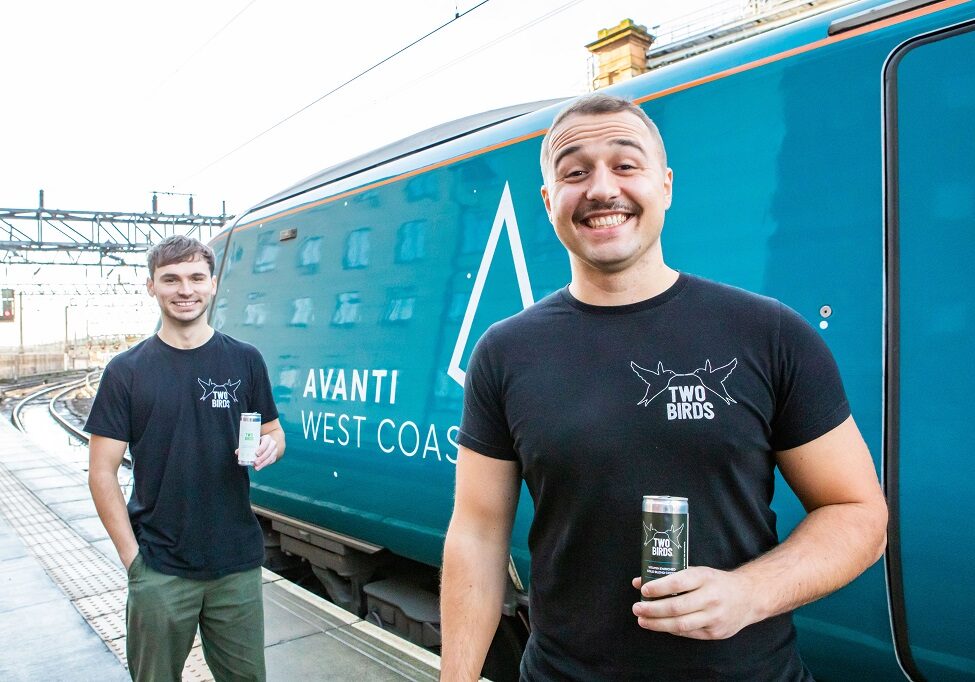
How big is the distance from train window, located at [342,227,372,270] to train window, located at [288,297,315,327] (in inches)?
18.0

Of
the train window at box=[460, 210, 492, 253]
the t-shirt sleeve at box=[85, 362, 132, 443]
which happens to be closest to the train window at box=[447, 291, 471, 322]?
the train window at box=[460, 210, 492, 253]

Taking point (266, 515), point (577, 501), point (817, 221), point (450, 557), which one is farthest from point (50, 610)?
point (817, 221)

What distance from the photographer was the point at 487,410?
1671 millimetres

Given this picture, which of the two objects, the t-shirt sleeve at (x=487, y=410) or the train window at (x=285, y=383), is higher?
the t-shirt sleeve at (x=487, y=410)

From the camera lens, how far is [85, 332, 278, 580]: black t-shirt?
2799mm

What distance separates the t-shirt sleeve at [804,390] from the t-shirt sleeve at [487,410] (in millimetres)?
564

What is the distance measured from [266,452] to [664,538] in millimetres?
2122

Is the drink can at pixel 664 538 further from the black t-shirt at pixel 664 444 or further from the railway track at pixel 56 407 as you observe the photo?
the railway track at pixel 56 407

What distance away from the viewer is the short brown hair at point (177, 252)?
9.57 ft

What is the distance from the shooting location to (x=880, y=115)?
7.34ft

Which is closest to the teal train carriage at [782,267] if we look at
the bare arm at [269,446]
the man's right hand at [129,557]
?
the bare arm at [269,446]

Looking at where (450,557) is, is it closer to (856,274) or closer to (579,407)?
(579,407)

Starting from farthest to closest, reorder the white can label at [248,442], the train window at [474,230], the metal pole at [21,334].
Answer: the metal pole at [21,334] → the train window at [474,230] → the white can label at [248,442]

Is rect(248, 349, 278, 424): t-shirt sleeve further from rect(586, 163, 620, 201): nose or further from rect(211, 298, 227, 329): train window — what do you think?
rect(211, 298, 227, 329): train window
